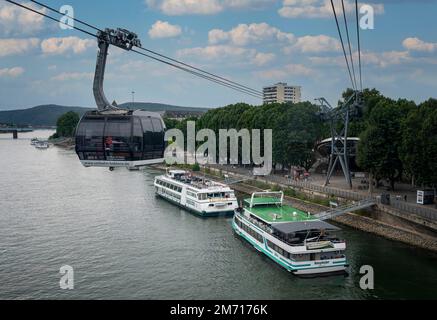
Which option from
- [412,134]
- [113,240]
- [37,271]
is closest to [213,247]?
[113,240]

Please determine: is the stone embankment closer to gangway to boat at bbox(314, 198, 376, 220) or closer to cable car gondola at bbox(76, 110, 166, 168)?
gangway to boat at bbox(314, 198, 376, 220)

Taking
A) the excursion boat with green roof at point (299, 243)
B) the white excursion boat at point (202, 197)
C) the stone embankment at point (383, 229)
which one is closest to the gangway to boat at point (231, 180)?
the white excursion boat at point (202, 197)

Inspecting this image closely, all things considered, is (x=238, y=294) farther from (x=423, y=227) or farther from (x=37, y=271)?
(x=423, y=227)

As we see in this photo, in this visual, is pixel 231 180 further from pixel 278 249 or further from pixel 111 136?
pixel 111 136

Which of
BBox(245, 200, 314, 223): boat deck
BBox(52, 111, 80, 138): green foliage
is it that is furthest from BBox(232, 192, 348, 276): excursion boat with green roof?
BBox(52, 111, 80, 138): green foliage
